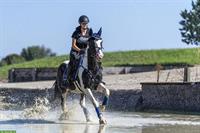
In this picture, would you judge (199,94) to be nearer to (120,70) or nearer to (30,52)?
(120,70)

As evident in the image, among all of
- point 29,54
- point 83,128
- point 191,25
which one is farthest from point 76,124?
point 29,54

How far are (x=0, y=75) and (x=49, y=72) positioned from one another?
42.1 feet

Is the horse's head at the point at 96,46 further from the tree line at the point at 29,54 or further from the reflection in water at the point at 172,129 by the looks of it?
the tree line at the point at 29,54

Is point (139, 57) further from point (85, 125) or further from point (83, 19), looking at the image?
point (85, 125)

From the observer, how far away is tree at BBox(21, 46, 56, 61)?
11688 centimetres

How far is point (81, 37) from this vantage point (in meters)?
18.4

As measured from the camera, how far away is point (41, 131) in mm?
15461

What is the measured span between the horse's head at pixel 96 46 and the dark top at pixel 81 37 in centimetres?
73

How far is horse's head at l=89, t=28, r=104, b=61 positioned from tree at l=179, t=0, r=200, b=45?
1057 inches

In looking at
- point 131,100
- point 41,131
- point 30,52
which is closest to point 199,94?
point 131,100

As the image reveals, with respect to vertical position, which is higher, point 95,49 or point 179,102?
point 95,49

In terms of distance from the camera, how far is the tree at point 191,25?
145 ft

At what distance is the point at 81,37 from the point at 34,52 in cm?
10288

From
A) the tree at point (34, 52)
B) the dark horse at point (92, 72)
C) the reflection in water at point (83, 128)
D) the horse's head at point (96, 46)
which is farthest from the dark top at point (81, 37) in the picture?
the tree at point (34, 52)
